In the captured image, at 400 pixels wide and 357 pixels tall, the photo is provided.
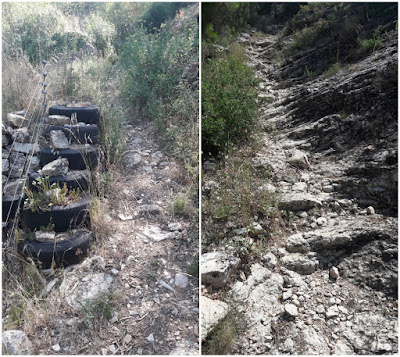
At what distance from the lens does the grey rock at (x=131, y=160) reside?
4641mm

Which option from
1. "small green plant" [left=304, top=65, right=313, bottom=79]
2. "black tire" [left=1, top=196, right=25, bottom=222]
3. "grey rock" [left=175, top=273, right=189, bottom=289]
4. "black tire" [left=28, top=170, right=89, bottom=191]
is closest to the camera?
"grey rock" [left=175, top=273, right=189, bottom=289]

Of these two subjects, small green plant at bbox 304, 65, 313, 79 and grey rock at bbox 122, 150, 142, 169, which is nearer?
grey rock at bbox 122, 150, 142, 169

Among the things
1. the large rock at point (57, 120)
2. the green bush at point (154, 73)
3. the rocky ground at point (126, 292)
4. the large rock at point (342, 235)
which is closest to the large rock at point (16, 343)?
the rocky ground at point (126, 292)

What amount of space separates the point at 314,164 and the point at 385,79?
130 centimetres

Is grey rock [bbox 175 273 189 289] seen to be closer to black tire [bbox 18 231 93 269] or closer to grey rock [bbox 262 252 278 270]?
grey rock [bbox 262 252 278 270]

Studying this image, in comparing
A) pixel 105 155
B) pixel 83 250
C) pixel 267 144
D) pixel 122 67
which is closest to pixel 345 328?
pixel 83 250

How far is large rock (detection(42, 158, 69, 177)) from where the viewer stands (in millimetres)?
3494

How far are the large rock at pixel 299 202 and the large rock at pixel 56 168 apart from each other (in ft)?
7.66

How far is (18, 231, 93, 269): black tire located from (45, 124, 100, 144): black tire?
1.51m

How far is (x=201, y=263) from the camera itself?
2797mm

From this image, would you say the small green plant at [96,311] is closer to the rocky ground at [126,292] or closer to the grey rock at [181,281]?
the rocky ground at [126,292]

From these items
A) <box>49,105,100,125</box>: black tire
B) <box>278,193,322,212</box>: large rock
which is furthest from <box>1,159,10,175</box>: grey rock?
<box>278,193,322,212</box>: large rock

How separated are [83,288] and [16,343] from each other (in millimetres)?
644

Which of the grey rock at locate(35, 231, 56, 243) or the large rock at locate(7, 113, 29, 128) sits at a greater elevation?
the large rock at locate(7, 113, 29, 128)
